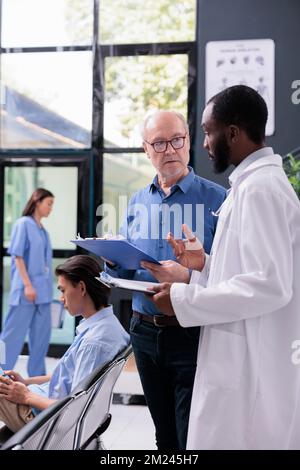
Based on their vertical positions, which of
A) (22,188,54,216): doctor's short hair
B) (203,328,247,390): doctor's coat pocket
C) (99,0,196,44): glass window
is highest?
(99,0,196,44): glass window

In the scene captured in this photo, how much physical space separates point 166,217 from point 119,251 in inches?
16.8

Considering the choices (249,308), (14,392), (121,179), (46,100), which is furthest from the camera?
(46,100)

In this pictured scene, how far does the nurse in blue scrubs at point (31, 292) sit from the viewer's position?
416cm

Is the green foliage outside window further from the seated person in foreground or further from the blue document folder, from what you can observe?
the blue document folder

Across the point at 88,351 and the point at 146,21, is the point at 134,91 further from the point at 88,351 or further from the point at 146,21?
the point at 88,351

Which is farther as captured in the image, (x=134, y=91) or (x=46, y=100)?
(x=46, y=100)

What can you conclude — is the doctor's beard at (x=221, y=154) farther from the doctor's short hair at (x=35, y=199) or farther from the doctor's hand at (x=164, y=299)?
the doctor's short hair at (x=35, y=199)

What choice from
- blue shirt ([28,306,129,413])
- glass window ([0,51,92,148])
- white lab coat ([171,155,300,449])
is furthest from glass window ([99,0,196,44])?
white lab coat ([171,155,300,449])

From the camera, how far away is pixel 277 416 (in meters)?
1.31

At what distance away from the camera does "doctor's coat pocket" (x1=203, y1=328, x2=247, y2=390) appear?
130 cm

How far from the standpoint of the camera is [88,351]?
1.82 metres

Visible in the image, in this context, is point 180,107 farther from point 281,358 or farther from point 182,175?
point 281,358

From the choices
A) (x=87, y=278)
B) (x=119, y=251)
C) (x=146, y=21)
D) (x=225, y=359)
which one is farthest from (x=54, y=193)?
(x=225, y=359)

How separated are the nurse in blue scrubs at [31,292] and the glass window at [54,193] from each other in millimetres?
872
